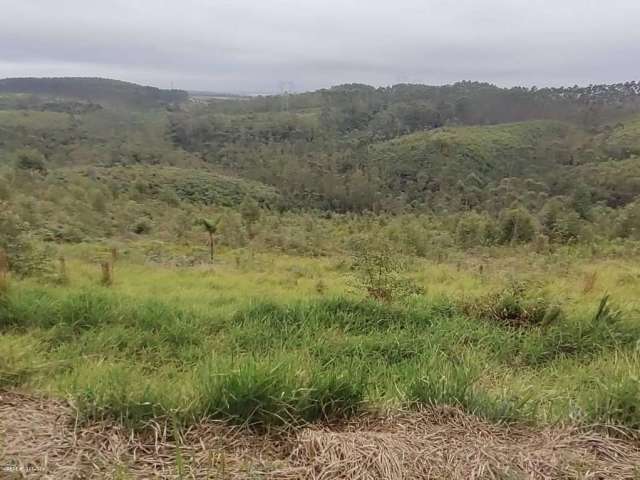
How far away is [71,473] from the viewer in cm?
170

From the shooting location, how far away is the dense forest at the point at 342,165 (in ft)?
89.7

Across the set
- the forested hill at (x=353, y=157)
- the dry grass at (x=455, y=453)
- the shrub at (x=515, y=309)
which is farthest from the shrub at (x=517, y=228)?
the dry grass at (x=455, y=453)

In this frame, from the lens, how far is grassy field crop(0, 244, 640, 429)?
2160mm

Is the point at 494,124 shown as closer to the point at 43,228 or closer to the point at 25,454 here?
the point at 43,228

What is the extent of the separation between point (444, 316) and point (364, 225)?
2938 centimetres

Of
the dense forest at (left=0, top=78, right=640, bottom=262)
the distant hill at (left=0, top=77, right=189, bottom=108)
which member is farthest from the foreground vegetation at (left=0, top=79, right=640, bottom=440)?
the distant hill at (left=0, top=77, right=189, bottom=108)

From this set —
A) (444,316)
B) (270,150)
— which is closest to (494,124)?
(270,150)

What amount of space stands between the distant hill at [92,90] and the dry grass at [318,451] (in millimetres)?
153185

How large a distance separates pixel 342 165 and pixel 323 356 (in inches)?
2931

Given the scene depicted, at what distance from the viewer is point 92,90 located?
14662cm

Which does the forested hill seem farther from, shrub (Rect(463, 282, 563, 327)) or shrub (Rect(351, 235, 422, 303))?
shrub (Rect(463, 282, 563, 327))

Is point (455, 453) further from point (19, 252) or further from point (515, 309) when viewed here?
point (19, 252)

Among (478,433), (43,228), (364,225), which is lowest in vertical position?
(364,225)

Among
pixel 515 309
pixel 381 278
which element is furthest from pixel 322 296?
pixel 515 309
